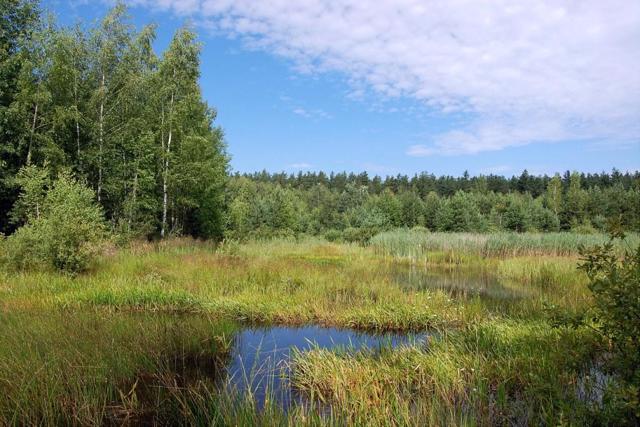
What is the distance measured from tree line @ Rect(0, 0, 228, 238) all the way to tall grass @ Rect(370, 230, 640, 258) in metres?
13.4

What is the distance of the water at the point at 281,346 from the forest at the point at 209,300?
2.3 inches

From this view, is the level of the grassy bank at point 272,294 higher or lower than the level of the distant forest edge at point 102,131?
lower

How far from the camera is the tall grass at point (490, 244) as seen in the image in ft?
83.1

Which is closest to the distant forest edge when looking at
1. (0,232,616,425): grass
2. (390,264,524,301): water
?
(0,232,616,425): grass

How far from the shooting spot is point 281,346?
797cm

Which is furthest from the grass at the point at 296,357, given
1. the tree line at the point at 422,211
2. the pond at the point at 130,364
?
the tree line at the point at 422,211

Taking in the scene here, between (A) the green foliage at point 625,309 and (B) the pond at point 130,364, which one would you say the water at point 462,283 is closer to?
(B) the pond at point 130,364

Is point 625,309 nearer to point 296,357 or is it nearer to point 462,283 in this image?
point 296,357

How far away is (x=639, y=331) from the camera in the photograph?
137 inches

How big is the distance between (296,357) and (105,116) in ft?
73.6

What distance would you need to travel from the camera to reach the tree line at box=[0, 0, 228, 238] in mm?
20391

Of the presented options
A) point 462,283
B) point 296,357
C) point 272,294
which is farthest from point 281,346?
point 462,283

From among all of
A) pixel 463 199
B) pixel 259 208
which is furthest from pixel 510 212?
pixel 259 208

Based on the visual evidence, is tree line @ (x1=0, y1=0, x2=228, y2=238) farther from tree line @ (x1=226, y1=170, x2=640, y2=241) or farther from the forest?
tree line @ (x1=226, y1=170, x2=640, y2=241)
